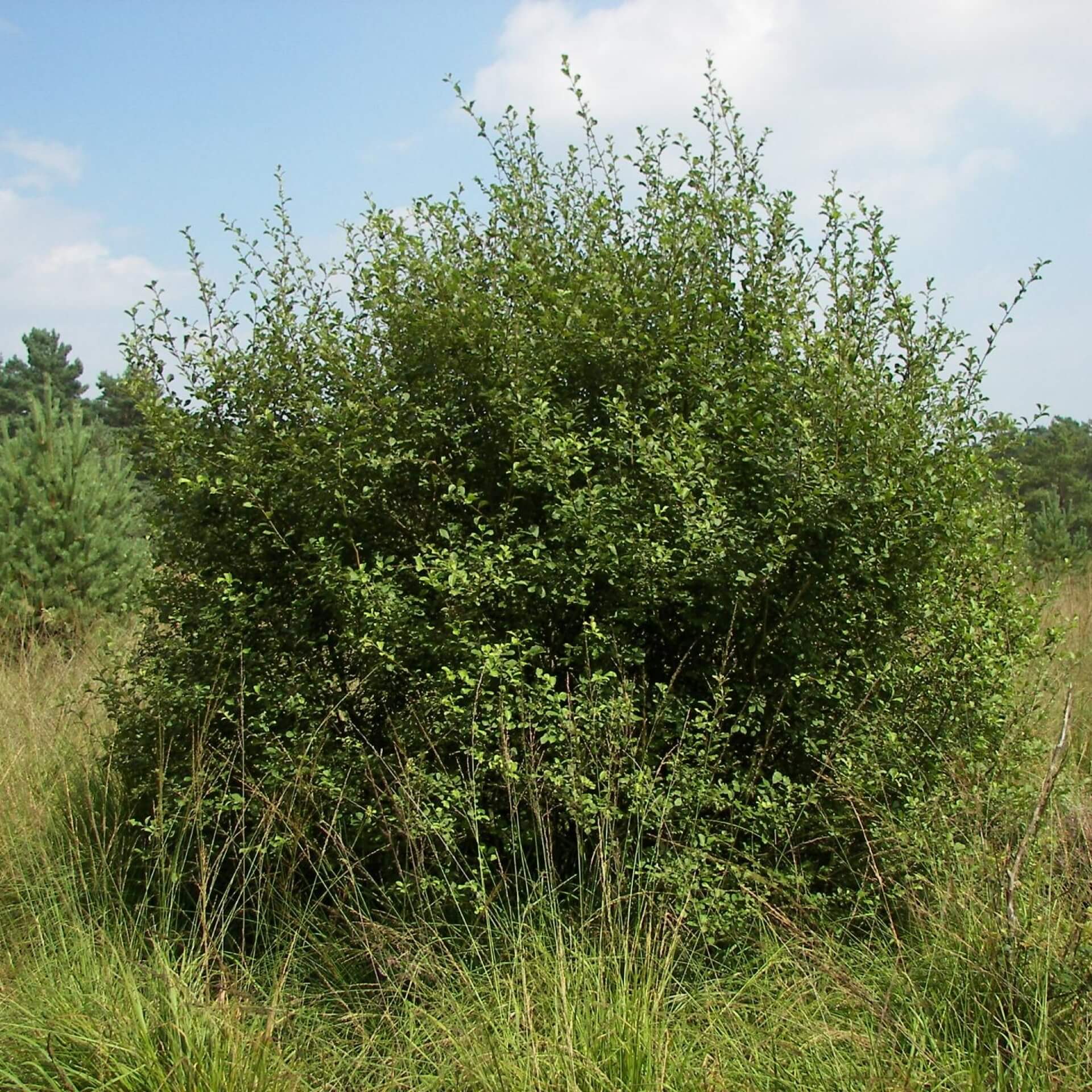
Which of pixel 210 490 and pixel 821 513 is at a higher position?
pixel 210 490

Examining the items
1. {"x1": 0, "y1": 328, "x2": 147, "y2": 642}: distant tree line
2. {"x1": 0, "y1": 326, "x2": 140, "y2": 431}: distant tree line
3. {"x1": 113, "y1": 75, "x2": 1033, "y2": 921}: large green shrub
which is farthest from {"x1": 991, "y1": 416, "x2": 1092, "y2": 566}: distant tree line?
{"x1": 0, "y1": 326, "x2": 140, "y2": 431}: distant tree line

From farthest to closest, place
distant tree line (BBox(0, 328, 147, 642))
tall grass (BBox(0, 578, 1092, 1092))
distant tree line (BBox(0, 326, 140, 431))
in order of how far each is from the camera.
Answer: distant tree line (BBox(0, 326, 140, 431)) → distant tree line (BBox(0, 328, 147, 642)) → tall grass (BBox(0, 578, 1092, 1092))

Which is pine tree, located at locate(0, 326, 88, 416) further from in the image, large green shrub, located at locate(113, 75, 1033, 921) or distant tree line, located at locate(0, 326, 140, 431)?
large green shrub, located at locate(113, 75, 1033, 921)

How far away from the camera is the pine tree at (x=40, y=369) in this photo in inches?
1875

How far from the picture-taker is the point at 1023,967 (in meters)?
2.99

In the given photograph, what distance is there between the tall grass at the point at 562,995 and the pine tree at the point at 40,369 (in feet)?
158

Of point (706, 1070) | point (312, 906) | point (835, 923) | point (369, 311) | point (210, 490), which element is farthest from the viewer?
point (369, 311)

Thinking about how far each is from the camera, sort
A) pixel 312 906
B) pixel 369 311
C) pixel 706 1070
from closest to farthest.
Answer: pixel 706 1070 → pixel 312 906 → pixel 369 311

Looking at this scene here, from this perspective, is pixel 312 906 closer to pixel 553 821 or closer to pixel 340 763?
pixel 340 763

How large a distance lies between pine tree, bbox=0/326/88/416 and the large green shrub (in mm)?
A: 47482

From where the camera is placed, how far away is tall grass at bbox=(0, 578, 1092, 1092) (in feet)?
9.25

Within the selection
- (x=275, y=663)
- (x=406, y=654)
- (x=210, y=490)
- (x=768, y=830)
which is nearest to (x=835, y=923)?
(x=768, y=830)

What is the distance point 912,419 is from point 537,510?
1.42 m

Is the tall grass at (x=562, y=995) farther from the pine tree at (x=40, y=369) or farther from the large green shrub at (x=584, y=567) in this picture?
the pine tree at (x=40, y=369)
